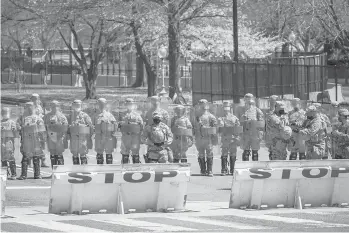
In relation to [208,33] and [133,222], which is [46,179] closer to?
[133,222]

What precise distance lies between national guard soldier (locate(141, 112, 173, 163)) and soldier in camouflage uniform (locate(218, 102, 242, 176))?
3.88 m

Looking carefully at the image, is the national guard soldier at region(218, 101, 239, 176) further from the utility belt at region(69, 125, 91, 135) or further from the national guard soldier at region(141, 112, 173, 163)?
the national guard soldier at region(141, 112, 173, 163)

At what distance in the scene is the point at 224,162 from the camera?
22.8m

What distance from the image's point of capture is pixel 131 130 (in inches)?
872

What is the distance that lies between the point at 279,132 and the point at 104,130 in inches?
164

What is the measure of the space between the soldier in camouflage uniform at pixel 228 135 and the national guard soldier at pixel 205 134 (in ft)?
0.85

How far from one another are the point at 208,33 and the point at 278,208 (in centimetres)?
3177

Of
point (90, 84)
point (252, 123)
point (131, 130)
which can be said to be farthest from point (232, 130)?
point (90, 84)

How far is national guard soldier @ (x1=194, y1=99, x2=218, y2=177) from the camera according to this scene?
22422 mm

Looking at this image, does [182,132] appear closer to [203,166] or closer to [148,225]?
[203,166]

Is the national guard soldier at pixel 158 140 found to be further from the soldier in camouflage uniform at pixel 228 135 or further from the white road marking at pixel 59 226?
the white road marking at pixel 59 226

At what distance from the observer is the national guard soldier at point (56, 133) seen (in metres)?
22.4

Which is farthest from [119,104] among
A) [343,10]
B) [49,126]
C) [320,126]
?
[320,126]

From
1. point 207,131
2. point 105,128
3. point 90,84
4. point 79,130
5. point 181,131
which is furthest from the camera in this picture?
point 90,84
